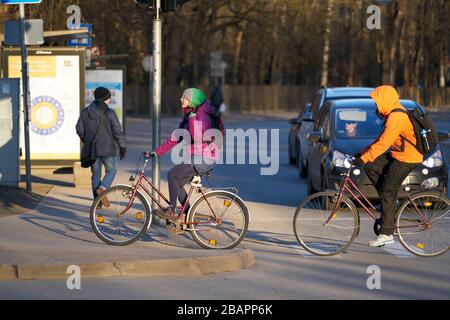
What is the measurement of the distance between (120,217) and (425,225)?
3.14 m

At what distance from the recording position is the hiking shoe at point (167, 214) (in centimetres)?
1175

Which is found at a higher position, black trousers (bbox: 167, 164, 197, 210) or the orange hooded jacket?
the orange hooded jacket

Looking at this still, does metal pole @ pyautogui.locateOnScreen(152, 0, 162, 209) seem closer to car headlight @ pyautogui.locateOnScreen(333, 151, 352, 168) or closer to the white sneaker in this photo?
the white sneaker

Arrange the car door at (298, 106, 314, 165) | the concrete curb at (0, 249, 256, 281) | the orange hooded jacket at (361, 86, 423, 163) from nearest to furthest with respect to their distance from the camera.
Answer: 1. the concrete curb at (0, 249, 256, 281)
2. the orange hooded jacket at (361, 86, 423, 163)
3. the car door at (298, 106, 314, 165)

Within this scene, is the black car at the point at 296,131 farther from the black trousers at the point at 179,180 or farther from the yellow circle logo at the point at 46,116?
the black trousers at the point at 179,180

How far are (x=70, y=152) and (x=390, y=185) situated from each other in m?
11.0

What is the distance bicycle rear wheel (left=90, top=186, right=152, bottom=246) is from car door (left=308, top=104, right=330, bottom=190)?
17.6 ft

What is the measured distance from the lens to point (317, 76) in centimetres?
8388

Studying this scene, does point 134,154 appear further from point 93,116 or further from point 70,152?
point 93,116

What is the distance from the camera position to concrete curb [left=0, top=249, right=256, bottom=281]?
390 inches

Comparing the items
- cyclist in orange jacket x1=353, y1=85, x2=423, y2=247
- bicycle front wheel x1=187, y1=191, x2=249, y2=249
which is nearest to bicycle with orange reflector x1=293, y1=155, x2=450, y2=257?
cyclist in orange jacket x1=353, y1=85, x2=423, y2=247

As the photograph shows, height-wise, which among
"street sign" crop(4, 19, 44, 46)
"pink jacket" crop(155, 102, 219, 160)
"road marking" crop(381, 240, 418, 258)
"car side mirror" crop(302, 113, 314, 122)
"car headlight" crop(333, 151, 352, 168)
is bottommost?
"road marking" crop(381, 240, 418, 258)

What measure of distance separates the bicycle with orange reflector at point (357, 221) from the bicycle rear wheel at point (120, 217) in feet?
5.26
